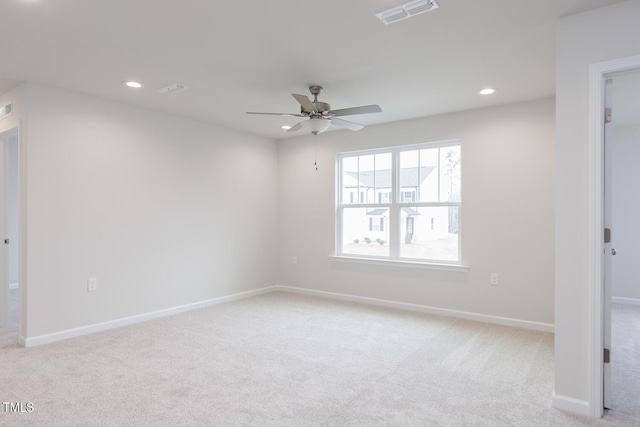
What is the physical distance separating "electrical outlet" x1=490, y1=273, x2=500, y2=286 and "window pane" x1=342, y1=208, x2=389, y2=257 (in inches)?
54.8

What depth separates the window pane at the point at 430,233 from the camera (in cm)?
484

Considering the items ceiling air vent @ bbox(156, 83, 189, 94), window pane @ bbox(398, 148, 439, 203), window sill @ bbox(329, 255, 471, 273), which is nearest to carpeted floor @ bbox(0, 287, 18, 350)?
ceiling air vent @ bbox(156, 83, 189, 94)

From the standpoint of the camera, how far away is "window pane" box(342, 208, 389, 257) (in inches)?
213

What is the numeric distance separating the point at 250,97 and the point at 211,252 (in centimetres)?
227

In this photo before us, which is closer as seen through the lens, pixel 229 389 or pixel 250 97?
pixel 229 389

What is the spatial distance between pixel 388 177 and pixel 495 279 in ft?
6.21

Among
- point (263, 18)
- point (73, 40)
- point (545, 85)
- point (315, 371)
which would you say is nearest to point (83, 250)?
point (73, 40)

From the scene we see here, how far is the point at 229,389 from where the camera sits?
272 cm

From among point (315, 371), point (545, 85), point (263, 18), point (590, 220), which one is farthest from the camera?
point (545, 85)

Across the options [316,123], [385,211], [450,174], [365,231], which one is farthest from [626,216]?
[316,123]

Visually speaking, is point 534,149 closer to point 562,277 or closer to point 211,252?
point 562,277

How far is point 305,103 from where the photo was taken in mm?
3293

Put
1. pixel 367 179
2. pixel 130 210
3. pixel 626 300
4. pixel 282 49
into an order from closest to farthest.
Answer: pixel 282 49 < pixel 130 210 < pixel 626 300 < pixel 367 179

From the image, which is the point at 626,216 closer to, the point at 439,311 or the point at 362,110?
the point at 439,311
